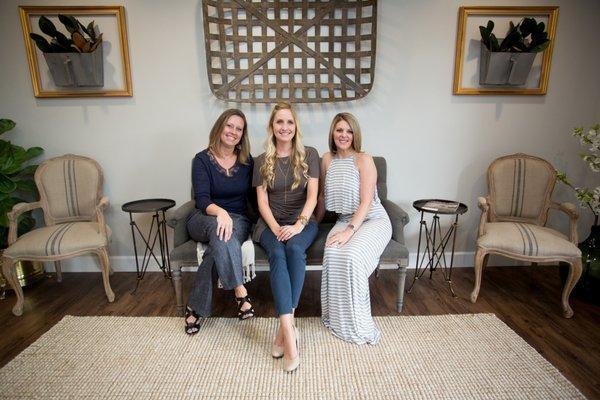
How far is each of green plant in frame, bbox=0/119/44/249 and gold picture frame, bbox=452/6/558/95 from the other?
305 cm

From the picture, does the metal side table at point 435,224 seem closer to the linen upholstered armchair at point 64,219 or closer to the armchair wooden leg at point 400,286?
the armchair wooden leg at point 400,286

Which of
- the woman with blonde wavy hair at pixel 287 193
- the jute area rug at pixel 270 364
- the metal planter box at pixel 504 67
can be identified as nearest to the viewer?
the jute area rug at pixel 270 364

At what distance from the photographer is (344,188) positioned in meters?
2.05

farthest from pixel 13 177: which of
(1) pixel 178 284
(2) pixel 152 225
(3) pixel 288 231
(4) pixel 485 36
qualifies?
(4) pixel 485 36

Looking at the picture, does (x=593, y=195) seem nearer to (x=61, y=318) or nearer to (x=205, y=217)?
(x=205, y=217)

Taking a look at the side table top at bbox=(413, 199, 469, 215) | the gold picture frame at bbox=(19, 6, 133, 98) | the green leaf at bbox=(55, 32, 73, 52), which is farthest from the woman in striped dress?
the green leaf at bbox=(55, 32, 73, 52)

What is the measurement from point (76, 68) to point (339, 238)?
207 centimetres

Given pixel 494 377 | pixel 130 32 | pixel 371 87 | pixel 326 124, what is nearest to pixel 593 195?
pixel 494 377

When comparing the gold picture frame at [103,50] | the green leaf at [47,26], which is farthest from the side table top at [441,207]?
the green leaf at [47,26]

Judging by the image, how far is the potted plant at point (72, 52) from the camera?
7.34ft

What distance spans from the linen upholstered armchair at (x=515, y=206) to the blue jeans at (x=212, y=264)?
147cm

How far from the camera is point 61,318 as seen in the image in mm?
2082

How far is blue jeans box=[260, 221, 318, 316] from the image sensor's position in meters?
1.74

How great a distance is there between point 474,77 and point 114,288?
300cm
